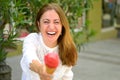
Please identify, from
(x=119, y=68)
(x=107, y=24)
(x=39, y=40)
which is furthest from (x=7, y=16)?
(x=107, y=24)

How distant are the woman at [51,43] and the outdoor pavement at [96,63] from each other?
4023mm

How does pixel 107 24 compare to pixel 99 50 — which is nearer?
pixel 99 50

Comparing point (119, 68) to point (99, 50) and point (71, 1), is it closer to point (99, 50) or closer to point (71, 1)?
point (99, 50)

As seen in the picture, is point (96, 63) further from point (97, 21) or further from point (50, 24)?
point (50, 24)

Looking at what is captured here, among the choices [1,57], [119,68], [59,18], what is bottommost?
[119,68]

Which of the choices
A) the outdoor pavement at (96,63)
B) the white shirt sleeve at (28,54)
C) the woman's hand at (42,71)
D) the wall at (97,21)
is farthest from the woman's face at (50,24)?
the wall at (97,21)

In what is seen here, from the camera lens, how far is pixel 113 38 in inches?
556

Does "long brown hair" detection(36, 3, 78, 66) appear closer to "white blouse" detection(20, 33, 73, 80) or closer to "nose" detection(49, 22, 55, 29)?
"white blouse" detection(20, 33, 73, 80)

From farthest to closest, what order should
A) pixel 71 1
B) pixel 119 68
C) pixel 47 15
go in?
pixel 119 68 < pixel 71 1 < pixel 47 15

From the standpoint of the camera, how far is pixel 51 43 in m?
2.28

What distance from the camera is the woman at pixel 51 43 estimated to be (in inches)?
79.7

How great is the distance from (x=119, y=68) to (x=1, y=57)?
18.0 ft

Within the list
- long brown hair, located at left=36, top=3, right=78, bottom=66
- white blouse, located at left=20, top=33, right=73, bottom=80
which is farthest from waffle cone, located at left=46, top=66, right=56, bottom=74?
long brown hair, located at left=36, top=3, right=78, bottom=66

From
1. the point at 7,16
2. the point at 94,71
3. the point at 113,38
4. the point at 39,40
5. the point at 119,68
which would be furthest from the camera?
the point at 113,38
